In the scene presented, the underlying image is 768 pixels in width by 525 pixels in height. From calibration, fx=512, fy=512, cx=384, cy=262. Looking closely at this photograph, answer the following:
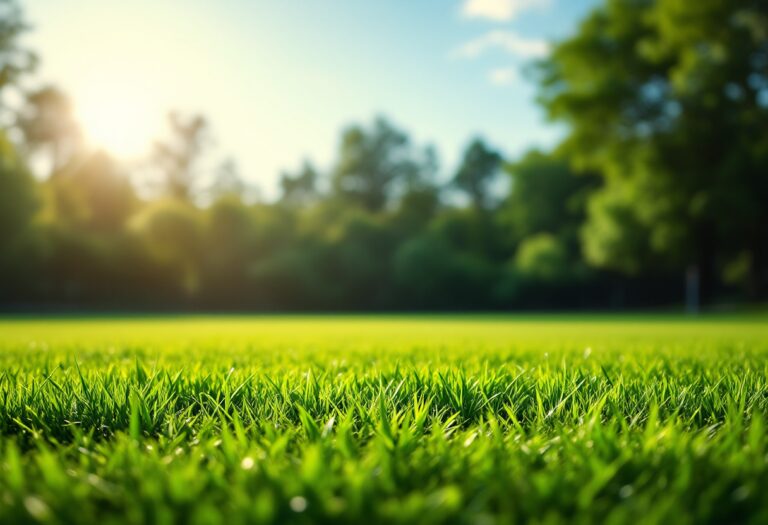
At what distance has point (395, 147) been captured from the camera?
51.7 meters

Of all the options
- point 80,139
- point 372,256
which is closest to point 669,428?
point 372,256

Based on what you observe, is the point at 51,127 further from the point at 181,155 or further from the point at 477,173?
the point at 477,173

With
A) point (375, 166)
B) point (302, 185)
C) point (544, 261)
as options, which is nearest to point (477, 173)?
point (375, 166)

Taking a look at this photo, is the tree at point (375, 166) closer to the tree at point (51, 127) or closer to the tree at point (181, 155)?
the tree at point (181, 155)

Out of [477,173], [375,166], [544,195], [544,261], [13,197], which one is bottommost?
[544,261]

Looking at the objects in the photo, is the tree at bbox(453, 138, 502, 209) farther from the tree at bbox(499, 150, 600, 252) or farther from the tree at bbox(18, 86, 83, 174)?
the tree at bbox(18, 86, 83, 174)

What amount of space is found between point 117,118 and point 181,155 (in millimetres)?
17199

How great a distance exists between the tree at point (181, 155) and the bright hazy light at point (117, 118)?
1442 mm

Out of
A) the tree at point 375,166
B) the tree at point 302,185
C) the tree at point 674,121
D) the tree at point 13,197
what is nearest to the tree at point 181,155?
the tree at point 302,185

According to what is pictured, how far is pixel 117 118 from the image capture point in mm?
30531

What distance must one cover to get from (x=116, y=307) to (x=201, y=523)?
35.8 metres

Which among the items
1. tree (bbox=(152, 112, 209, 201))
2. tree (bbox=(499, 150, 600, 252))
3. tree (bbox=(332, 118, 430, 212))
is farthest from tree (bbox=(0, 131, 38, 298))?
tree (bbox=(499, 150, 600, 252))

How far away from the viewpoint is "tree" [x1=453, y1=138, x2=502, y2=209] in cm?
5053

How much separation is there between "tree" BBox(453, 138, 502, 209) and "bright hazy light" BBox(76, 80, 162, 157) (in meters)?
28.6
